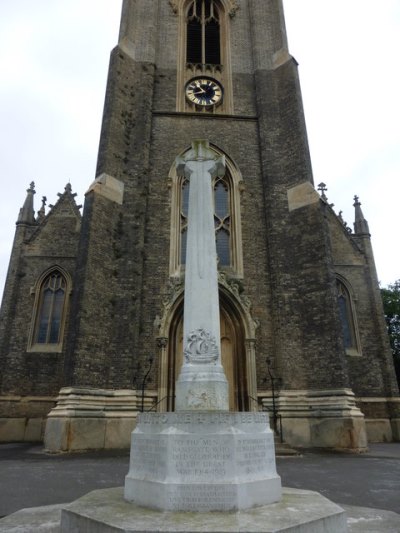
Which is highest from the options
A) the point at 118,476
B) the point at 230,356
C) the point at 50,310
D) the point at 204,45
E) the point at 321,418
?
the point at 204,45

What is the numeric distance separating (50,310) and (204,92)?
12773mm

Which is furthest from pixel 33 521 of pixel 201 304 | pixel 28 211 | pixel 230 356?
pixel 28 211

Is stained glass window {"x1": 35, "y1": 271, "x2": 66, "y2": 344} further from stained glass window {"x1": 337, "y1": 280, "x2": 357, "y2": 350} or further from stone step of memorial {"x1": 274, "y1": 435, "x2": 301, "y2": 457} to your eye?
stained glass window {"x1": 337, "y1": 280, "x2": 357, "y2": 350}

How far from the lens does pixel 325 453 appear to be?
12078 mm

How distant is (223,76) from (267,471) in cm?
1997

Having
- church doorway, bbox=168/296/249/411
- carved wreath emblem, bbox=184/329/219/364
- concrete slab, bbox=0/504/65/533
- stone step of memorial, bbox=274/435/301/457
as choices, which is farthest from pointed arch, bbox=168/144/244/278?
concrete slab, bbox=0/504/65/533

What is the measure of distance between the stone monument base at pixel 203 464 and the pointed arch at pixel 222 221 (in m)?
11.2

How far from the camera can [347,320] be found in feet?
64.1

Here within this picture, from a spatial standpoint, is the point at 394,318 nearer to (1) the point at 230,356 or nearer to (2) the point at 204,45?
(1) the point at 230,356

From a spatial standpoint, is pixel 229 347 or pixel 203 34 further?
pixel 203 34

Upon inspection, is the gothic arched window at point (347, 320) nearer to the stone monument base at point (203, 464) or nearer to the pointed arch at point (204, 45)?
the pointed arch at point (204, 45)

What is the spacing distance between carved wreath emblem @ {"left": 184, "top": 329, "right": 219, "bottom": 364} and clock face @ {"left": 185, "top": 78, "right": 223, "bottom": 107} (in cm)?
1670

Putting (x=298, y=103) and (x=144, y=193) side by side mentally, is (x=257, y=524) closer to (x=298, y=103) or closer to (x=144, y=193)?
(x=144, y=193)

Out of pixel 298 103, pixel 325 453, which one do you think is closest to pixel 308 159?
pixel 298 103
